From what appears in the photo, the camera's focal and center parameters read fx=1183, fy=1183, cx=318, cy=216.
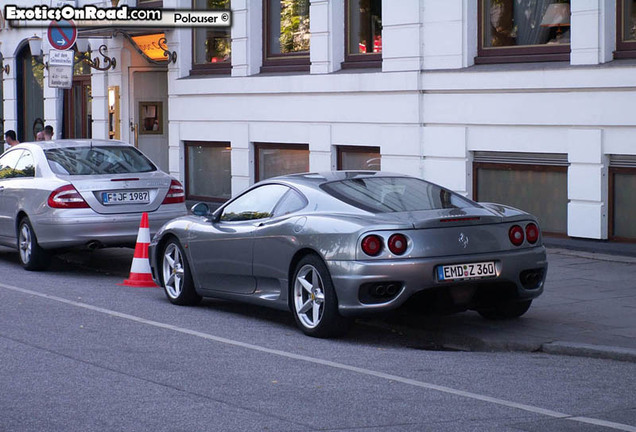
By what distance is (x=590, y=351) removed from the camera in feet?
29.2

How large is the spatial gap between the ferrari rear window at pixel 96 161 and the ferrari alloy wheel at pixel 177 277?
3.08 metres

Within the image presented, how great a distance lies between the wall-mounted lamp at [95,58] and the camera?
83.3 ft

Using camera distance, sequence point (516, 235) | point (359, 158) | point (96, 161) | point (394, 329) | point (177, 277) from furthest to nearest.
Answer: point (359, 158) < point (96, 161) < point (177, 277) < point (394, 329) < point (516, 235)

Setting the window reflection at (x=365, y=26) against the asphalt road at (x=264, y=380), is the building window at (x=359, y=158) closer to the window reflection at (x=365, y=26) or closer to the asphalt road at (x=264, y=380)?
the window reflection at (x=365, y=26)

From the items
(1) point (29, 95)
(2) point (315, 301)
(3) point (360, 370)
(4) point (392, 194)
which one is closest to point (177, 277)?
(2) point (315, 301)

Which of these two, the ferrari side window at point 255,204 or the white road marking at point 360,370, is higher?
the ferrari side window at point 255,204

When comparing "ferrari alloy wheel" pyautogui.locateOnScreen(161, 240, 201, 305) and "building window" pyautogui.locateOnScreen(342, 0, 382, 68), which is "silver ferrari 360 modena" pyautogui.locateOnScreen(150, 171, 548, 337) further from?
"building window" pyautogui.locateOnScreen(342, 0, 382, 68)

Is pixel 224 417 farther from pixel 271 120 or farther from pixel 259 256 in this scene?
pixel 271 120

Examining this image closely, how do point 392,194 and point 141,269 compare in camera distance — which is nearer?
point 392,194

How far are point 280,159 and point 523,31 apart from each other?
5924mm

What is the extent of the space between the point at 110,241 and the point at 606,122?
634 centimetres

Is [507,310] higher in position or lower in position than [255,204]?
lower

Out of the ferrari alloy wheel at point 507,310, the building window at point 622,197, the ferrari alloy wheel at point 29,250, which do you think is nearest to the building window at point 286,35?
the building window at point 622,197

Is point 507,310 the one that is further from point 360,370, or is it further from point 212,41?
point 212,41
